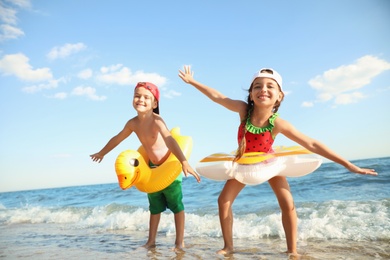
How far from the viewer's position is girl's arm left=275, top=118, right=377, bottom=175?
2.90 meters

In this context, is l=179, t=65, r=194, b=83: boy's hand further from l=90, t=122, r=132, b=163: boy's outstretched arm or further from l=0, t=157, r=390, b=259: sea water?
l=0, t=157, r=390, b=259: sea water

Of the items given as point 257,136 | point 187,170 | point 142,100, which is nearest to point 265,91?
point 257,136

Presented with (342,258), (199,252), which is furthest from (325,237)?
(199,252)

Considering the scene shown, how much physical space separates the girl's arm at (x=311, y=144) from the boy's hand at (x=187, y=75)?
41.5 inches

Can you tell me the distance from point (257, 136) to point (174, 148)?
90cm

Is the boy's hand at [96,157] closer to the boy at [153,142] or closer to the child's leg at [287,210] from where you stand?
the boy at [153,142]

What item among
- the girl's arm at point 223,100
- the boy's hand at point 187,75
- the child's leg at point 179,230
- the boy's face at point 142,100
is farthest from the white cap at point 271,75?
the child's leg at point 179,230

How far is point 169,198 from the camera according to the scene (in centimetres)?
402

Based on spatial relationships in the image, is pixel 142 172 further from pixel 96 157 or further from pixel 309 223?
pixel 309 223

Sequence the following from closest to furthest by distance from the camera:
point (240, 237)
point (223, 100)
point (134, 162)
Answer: point (223, 100) < point (134, 162) < point (240, 237)

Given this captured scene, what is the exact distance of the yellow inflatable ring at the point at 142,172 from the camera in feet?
12.2

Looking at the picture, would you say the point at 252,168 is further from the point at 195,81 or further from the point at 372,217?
the point at 372,217

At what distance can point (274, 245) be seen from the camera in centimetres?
399

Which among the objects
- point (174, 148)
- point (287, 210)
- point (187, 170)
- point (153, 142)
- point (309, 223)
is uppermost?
point (153, 142)
